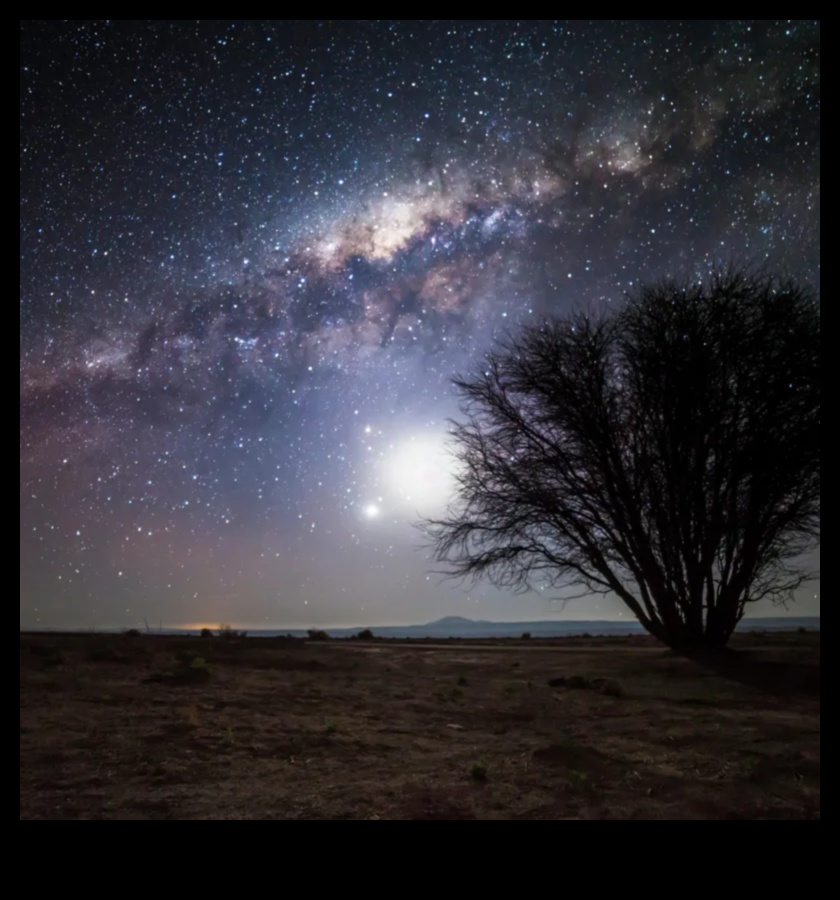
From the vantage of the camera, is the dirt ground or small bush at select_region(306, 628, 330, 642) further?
small bush at select_region(306, 628, 330, 642)

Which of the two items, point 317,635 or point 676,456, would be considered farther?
point 317,635

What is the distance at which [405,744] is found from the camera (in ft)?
18.0

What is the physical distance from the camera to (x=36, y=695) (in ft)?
23.0

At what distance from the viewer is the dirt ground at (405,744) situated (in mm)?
3906

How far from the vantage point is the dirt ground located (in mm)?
3906

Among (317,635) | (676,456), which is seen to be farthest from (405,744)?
(317,635)

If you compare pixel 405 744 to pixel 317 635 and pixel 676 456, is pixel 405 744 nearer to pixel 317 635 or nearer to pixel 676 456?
pixel 676 456

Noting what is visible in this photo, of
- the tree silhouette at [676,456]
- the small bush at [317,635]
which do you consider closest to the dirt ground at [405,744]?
the tree silhouette at [676,456]

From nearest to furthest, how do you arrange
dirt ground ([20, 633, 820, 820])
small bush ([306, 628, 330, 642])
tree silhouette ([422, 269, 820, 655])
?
1. dirt ground ([20, 633, 820, 820])
2. tree silhouette ([422, 269, 820, 655])
3. small bush ([306, 628, 330, 642])

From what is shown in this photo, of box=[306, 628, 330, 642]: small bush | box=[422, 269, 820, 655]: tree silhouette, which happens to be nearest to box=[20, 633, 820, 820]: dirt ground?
box=[422, 269, 820, 655]: tree silhouette

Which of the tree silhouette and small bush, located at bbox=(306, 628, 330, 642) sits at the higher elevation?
the tree silhouette

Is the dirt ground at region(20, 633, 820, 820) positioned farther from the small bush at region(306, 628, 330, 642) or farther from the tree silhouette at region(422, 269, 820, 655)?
the small bush at region(306, 628, 330, 642)

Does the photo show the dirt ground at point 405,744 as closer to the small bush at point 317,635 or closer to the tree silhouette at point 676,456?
the tree silhouette at point 676,456

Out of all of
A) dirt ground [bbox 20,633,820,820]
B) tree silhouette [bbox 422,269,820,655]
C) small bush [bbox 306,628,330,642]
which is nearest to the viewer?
dirt ground [bbox 20,633,820,820]
